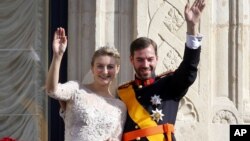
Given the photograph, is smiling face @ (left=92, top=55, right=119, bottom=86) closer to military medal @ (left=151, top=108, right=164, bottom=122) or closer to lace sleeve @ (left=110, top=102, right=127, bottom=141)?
lace sleeve @ (left=110, top=102, right=127, bottom=141)

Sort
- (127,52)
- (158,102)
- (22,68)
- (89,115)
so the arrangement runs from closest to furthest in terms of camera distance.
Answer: (89,115) < (158,102) < (127,52) < (22,68)

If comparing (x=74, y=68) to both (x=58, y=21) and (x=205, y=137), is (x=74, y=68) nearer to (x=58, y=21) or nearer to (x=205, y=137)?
(x=58, y=21)

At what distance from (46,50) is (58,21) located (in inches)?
11.7

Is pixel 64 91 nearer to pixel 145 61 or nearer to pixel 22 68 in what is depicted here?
pixel 145 61

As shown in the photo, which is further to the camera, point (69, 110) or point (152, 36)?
point (152, 36)

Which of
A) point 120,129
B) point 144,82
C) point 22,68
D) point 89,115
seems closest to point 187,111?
point 22,68

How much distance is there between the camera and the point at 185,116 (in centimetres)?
678

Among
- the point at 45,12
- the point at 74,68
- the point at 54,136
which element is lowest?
the point at 54,136

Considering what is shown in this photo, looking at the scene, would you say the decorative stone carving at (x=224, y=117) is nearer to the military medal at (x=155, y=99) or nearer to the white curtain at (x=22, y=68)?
the white curtain at (x=22, y=68)

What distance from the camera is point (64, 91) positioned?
15.9 feet

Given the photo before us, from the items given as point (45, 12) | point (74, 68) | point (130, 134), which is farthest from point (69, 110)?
point (45, 12)

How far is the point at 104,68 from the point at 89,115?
312 mm

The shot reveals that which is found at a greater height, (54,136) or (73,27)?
(73,27)

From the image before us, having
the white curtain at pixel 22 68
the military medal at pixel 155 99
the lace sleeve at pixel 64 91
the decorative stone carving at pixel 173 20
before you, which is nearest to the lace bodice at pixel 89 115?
the lace sleeve at pixel 64 91
